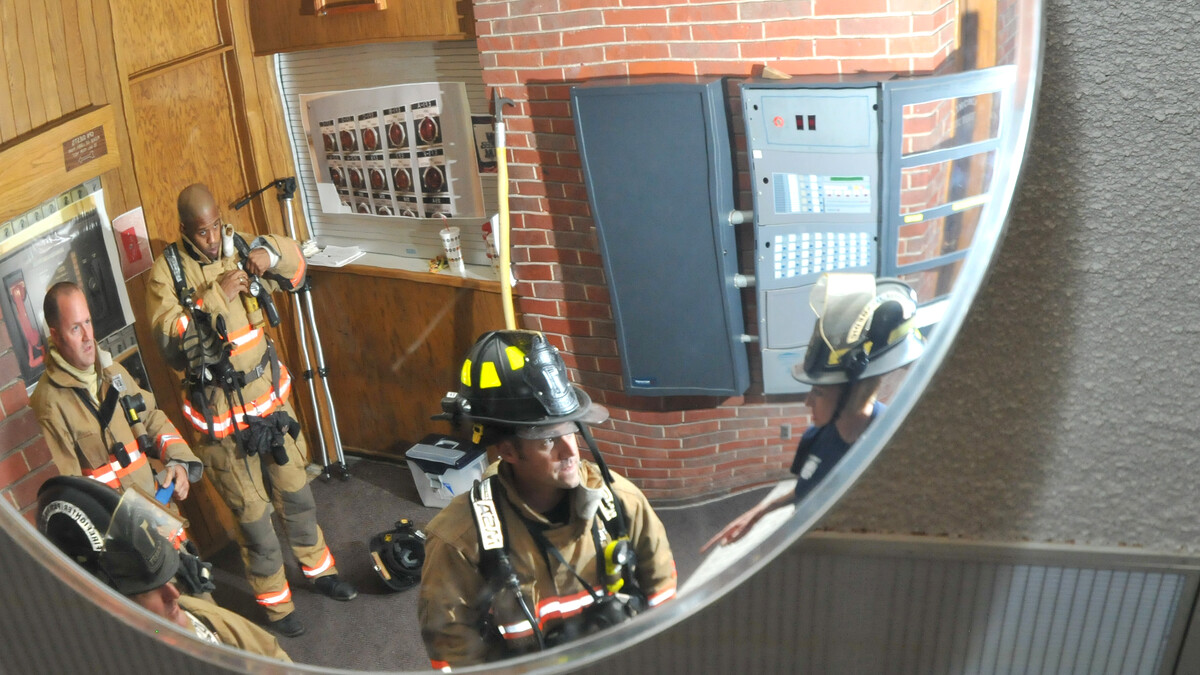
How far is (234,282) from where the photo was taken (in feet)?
2.30

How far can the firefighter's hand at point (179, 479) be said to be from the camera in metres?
0.76

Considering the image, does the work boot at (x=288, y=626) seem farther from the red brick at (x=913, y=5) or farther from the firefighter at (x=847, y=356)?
the red brick at (x=913, y=5)

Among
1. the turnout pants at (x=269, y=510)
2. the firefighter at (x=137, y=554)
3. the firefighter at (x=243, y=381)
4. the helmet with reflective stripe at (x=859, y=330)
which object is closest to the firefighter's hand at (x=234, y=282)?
the firefighter at (x=243, y=381)

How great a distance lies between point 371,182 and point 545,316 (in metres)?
0.16

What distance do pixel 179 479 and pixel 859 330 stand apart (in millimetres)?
560

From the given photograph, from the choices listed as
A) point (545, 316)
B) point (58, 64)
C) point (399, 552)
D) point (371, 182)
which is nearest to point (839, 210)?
point (545, 316)

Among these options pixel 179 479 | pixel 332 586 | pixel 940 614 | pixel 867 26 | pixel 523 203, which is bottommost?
pixel 940 614

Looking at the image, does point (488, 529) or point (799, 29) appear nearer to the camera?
point (799, 29)

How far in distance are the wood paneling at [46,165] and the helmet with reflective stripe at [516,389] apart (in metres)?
0.30

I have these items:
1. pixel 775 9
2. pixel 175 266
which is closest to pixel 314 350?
pixel 175 266

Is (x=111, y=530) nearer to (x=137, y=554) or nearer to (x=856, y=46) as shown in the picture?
(x=137, y=554)

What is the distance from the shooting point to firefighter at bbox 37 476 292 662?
78cm

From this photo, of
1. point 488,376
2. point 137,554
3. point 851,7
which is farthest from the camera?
point 137,554

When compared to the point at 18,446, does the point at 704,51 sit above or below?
above
